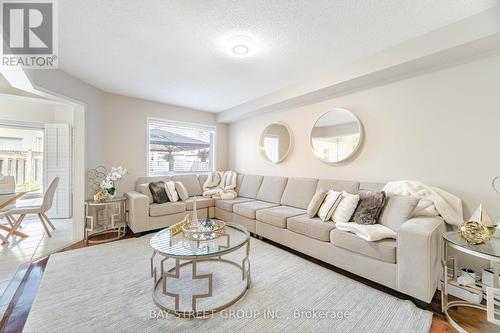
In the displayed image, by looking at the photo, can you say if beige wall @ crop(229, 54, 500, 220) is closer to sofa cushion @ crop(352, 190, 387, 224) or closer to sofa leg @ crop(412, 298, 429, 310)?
sofa cushion @ crop(352, 190, 387, 224)

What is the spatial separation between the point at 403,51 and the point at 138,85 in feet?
11.4

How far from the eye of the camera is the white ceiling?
160 centimetres

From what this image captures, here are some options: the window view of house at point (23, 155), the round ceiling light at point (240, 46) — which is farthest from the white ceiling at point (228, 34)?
the window view of house at point (23, 155)

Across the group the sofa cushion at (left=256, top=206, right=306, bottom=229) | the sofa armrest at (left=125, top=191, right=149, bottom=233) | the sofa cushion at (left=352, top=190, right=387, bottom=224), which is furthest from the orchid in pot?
the sofa cushion at (left=352, top=190, right=387, bottom=224)

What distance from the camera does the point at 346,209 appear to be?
2.36 metres

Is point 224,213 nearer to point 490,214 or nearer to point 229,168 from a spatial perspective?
point 229,168

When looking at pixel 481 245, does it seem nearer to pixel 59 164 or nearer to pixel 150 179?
pixel 150 179

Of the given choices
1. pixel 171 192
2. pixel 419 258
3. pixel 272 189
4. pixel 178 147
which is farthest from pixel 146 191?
pixel 419 258

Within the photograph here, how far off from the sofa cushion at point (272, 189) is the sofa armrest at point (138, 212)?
1.91 metres

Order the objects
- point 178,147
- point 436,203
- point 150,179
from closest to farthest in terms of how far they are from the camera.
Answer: point 436,203
point 150,179
point 178,147

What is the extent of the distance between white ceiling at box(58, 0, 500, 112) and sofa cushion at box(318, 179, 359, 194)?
4.90 feet

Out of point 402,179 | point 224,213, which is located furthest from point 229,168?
point 402,179

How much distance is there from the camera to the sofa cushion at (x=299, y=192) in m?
3.15

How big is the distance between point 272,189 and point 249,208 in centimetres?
66
